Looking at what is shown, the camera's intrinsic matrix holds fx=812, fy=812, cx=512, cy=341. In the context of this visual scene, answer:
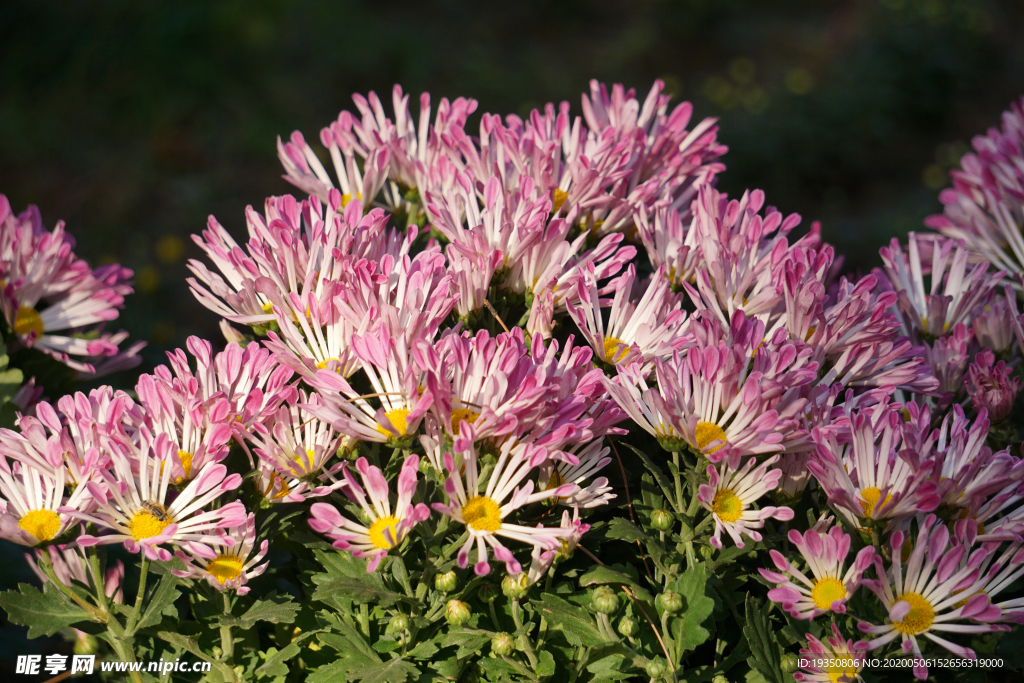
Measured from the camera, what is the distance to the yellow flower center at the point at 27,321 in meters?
1.59

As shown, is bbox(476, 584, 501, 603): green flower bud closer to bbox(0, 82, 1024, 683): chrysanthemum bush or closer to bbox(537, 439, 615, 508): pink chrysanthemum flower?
bbox(0, 82, 1024, 683): chrysanthemum bush

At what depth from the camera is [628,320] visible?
134 cm

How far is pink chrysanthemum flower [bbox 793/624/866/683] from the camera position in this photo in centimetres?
108

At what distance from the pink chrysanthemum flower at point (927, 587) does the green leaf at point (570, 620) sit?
1.18 ft

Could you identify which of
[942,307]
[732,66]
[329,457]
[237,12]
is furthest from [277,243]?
[732,66]

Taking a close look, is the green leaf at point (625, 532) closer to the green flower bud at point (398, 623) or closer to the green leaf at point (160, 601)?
the green flower bud at point (398, 623)

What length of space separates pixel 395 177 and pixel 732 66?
591cm

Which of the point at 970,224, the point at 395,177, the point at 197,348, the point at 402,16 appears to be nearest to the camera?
the point at 197,348

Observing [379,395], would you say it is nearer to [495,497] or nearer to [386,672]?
[495,497]

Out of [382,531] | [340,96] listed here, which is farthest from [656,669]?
[340,96]

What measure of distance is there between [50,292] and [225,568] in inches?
31.0

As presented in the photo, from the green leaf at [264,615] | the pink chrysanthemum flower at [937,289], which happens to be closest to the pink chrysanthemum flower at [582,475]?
the green leaf at [264,615]

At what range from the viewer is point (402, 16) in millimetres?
7281

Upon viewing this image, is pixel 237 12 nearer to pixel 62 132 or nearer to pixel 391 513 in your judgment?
pixel 62 132
